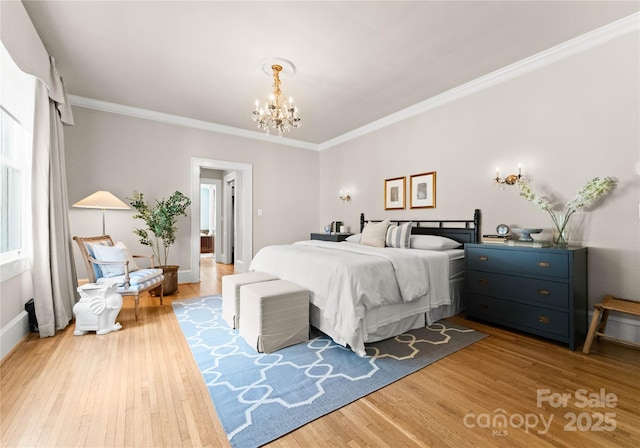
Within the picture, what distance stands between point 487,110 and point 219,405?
160 inches

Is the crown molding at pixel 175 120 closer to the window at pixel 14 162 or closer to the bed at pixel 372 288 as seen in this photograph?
the window at pixel 14 162

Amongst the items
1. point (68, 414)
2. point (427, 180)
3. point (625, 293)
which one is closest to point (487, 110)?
point (427, 180)

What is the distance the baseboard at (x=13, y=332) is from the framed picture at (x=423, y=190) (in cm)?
463

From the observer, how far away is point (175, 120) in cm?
477

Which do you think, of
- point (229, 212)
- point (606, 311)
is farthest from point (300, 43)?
point (229, 212)

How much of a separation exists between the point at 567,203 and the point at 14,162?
17.8 ft

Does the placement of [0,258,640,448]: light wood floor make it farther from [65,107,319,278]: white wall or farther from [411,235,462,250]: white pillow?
[65,107,319,278]: white wall

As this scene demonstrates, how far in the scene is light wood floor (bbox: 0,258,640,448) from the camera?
1.44 metres

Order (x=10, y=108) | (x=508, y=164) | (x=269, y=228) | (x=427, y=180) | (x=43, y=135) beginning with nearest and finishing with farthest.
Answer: (x=10, y=108) < (x=43, y=135) < (x=508, y=164) < (x=427, y=180) < (x=269, y=228)

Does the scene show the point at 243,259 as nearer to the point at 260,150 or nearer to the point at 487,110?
the point at 260,150

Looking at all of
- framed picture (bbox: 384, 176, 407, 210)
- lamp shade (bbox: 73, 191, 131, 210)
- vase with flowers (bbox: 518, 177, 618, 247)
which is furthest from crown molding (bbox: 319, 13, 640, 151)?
lamp shade (bbox: 73, 191, 131, 210)

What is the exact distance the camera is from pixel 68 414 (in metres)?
1.60

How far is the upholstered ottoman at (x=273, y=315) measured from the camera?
2.34m

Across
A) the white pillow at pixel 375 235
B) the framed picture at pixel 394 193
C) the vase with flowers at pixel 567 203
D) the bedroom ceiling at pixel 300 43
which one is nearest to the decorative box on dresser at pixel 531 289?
the vase with flowers at pixel 567 203
